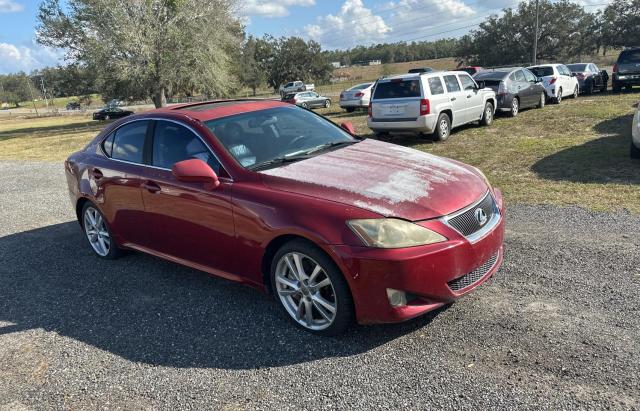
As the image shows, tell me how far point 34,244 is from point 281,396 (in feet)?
16.1

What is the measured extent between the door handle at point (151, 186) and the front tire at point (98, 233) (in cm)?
107

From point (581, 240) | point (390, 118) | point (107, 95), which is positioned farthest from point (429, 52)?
point (581, 240)

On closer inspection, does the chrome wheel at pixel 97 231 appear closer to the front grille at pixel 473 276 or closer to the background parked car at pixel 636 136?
the front grille at pixel 473 276

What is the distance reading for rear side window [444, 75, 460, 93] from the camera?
486 inches

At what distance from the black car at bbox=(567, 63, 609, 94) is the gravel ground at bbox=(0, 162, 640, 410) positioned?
19.1 m

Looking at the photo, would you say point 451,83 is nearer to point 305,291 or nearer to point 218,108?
point 218,108

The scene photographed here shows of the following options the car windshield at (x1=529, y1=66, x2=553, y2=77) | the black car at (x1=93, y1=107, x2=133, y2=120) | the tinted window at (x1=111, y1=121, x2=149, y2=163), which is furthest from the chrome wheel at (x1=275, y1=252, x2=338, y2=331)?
the black car at (x1=93, y1=107, x2=133, y2=120)

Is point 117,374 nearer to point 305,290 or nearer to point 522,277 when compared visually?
point 305,290

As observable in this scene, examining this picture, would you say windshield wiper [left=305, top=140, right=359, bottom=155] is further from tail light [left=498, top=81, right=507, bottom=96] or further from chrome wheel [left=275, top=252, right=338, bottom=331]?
tail light [left=498, top=81, right=507, bottom=96]

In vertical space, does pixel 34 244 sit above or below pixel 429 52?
below

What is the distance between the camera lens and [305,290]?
355 cm

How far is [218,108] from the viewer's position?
461 cm

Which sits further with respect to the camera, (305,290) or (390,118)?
(390,118)

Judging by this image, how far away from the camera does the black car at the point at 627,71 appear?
1958cm
